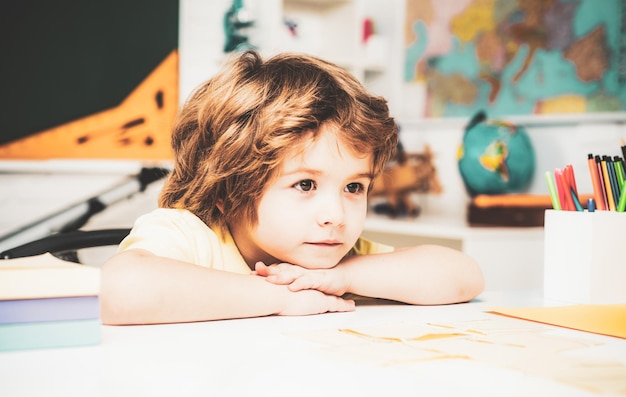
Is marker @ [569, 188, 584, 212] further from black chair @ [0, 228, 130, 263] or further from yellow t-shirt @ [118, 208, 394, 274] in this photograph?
black chair @ [0, 228, 130, 263]

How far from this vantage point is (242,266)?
38.6 inches

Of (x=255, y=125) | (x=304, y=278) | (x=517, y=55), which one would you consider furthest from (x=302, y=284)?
(x=517, y=55)

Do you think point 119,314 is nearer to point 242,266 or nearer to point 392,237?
point 242,266

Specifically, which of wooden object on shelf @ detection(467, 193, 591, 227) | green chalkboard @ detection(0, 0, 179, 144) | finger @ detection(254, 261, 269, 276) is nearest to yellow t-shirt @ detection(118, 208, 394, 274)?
finger @ detection(254, 261, 269, 276)

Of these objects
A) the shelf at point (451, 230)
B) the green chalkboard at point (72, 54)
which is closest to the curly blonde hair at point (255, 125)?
the shelf at point (451, 230)

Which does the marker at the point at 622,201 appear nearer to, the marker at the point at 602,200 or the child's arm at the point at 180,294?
the marker at the point at 602,200

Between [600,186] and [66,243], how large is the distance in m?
0.78

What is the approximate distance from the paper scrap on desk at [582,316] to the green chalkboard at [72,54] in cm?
205

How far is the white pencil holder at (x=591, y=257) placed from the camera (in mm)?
945

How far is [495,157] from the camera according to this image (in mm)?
2037

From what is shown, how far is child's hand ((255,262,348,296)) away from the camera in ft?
2.72

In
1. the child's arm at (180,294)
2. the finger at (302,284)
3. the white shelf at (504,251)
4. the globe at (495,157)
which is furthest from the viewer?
the globe at (495,157)

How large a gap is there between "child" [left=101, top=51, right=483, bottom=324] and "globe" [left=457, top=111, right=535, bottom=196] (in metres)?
1.10

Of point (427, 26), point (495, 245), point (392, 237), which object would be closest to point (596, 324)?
point (495, 245)
